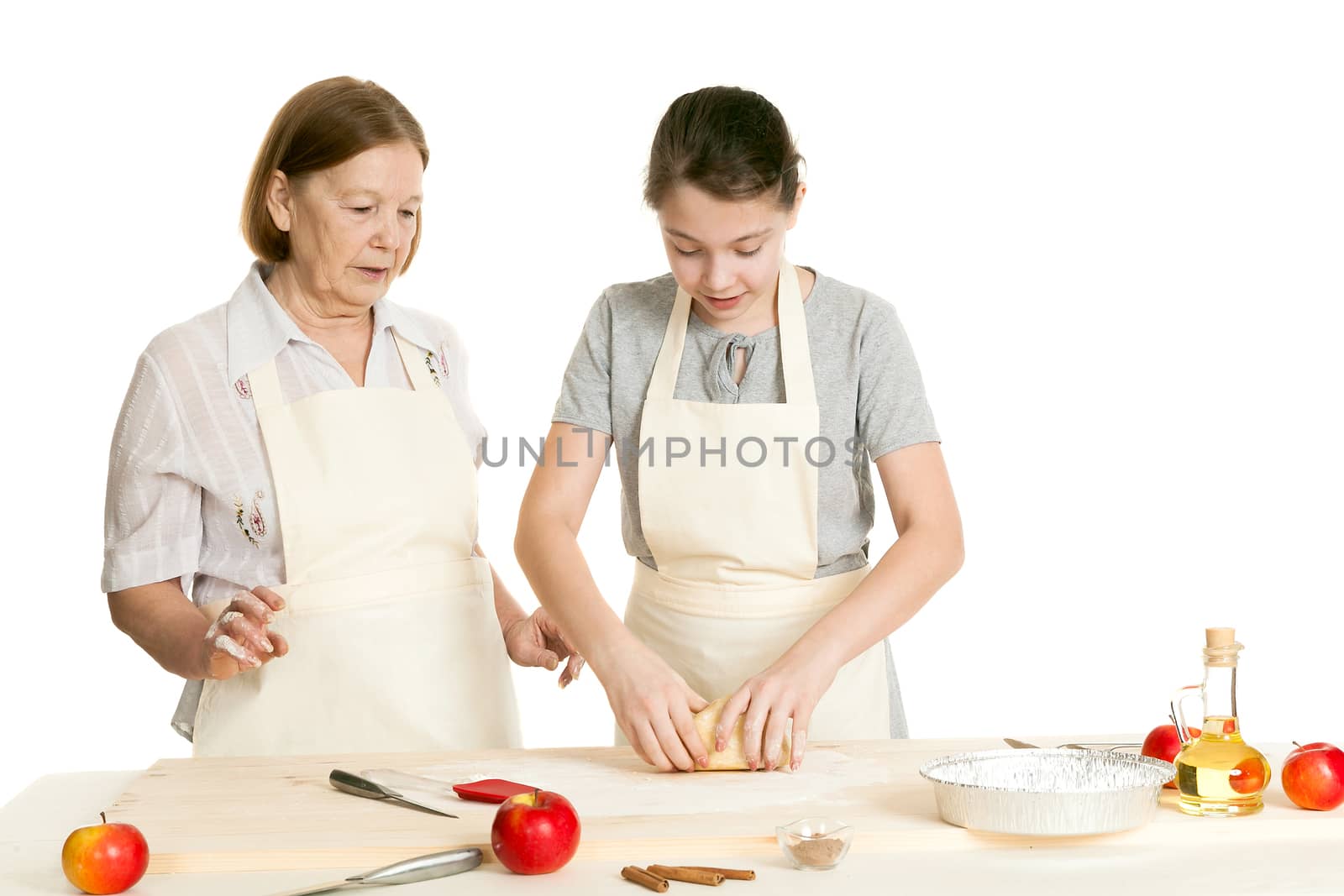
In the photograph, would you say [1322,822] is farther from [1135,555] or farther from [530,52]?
[530,52]

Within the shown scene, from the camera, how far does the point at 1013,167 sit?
3.80 m

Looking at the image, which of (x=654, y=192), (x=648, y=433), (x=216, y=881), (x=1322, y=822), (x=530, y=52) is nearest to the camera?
(x=216, y=881)

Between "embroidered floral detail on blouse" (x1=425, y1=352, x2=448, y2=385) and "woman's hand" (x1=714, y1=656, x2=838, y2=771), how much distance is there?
88cm

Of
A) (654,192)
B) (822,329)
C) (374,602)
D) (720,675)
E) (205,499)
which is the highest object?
(654,192)

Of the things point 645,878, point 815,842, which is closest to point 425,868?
point 645,878

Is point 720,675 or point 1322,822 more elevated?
point 720,675

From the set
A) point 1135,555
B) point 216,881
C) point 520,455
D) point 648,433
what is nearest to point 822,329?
point 648,433

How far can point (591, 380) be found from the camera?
2.16 metres

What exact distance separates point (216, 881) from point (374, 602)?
79 centimetres

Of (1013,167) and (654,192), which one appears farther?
(1013,167)

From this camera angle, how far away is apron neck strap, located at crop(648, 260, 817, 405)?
2102 mm

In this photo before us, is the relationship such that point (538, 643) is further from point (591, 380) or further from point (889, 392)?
point (889, 392)

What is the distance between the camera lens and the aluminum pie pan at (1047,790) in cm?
140

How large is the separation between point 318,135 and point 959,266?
217cm
